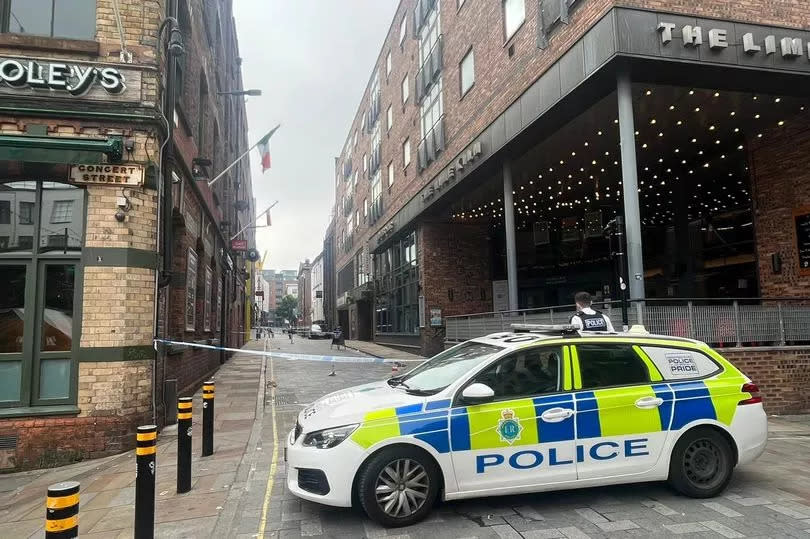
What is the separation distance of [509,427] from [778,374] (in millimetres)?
7417

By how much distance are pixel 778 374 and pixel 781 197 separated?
482cm

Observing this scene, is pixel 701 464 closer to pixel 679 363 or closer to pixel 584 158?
pixel 679 363

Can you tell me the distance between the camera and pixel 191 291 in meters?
12.4

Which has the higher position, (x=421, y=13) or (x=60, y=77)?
(x=421, y=13)

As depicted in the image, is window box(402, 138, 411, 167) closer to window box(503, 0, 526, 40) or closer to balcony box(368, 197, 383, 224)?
balcony box(368, 197, 383, 224)

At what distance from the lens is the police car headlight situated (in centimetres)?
430

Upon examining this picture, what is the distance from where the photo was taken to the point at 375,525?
4.35 meters

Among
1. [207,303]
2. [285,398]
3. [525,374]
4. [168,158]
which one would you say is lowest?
[285,398]

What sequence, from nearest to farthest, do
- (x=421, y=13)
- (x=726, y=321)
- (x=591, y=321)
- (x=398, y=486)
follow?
(x=398, y=486) → (x=591, y=321) → (x=726, y=321) → (x=421, y=13)

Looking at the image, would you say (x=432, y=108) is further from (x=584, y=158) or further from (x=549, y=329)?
(x=549, y=329)

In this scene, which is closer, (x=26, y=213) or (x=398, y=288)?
(x=26, y=213)

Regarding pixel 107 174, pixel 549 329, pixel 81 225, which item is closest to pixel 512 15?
pixel 107 174

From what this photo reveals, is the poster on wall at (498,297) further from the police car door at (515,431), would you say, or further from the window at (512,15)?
the police car door at (515,431)

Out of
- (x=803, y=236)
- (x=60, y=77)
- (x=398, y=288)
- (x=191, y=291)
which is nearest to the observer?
(x=60, y=77)
